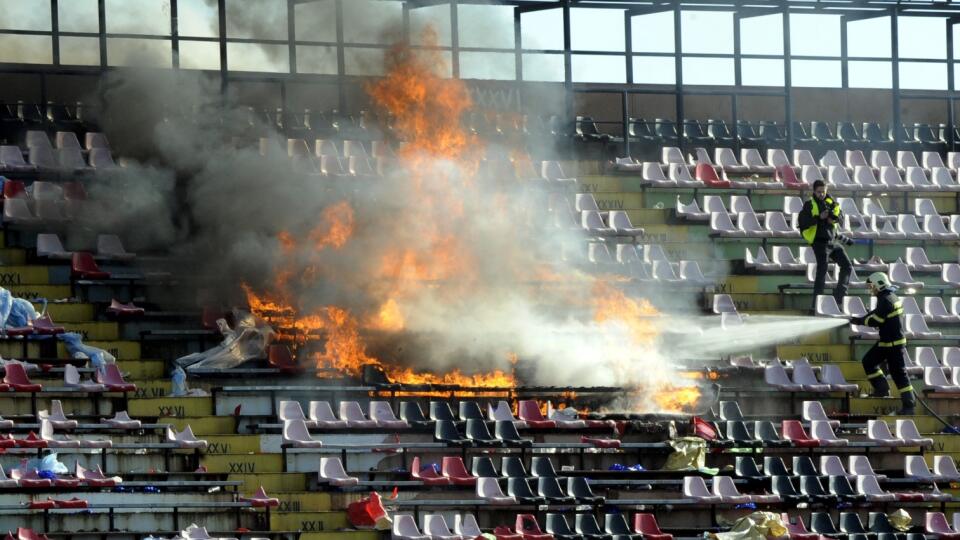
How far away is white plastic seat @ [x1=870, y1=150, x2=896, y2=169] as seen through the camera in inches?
1473

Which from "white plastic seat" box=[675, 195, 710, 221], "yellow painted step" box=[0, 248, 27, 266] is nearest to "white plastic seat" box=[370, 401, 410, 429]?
"yellow painted step" box=[0, 248, 27, 266]

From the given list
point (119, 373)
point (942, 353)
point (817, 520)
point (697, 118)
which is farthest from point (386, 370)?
point (697, 118)

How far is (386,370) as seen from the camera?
2948 centimetres

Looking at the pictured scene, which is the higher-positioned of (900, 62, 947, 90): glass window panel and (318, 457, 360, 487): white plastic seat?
(900, 62, 947, 90): glass window panel

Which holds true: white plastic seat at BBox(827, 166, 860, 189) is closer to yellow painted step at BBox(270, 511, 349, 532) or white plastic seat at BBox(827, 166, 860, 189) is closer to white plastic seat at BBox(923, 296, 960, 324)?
white plastic seat at BBox(923, 296, 960, 324)

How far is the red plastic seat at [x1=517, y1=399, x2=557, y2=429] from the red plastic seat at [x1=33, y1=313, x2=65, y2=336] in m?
5.75

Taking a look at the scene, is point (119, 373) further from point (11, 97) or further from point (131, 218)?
point (11, 97)

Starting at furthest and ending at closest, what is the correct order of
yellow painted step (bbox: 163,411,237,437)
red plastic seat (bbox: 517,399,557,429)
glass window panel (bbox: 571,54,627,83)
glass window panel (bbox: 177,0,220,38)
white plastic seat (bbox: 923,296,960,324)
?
glass window panel (bbox: 571,54,627,83) < glass window panel (bbox: 177,0,220,38) < white plastic seat (bbox: 923,296,960,324) < red plastic seat (bbox: 517,399,557,429) < yellow painted step (bbox: 163,411,237,437)

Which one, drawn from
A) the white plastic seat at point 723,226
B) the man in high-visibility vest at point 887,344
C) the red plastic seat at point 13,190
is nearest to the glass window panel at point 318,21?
the red plastic seat at point 13,190

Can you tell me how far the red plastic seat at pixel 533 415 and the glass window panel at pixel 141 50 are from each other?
29.4 ft

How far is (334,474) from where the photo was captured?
2636 cm

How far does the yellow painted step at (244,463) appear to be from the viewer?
1049 inches

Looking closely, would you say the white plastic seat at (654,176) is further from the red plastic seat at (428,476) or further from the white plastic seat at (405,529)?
the white plastic seat at (405,529)

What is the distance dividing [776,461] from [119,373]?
7.93 m
